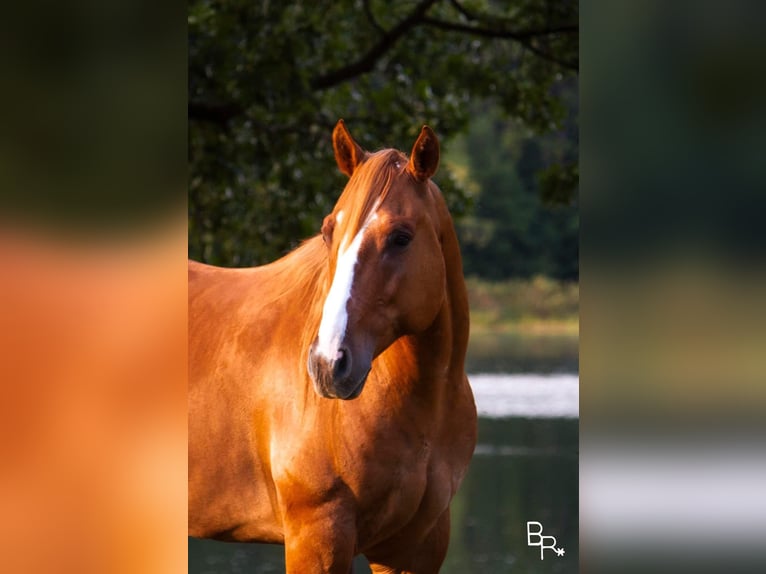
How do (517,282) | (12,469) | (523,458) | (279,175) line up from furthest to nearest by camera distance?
(517,282), (523,458), (279,175), (12,469)

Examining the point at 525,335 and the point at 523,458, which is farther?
the point at 525,335

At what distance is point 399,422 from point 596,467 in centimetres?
206

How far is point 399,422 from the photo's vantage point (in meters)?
3.47

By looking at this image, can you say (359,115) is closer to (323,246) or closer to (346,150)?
(323,246)

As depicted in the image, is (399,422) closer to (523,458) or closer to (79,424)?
(79,424)

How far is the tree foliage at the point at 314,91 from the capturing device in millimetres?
9375

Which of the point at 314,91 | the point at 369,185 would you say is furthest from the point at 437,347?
the point at 314,91

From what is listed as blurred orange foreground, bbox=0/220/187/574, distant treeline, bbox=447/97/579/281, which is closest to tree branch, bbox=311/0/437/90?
blurred orange foreground, bbox=0/220/187/574

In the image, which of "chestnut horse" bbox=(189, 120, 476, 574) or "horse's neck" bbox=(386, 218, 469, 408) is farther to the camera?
"horse's neck" bbox=(386, 218, 469, 408)

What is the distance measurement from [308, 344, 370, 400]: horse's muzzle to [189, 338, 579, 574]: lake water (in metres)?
5.71

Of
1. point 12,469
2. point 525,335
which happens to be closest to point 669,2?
point 12,469

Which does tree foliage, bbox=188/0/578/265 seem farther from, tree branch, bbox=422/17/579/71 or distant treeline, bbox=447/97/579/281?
distant treeline, bbox=447/97/579/281

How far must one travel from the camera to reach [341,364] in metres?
2.91

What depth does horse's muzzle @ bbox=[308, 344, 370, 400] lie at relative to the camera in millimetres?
2896
